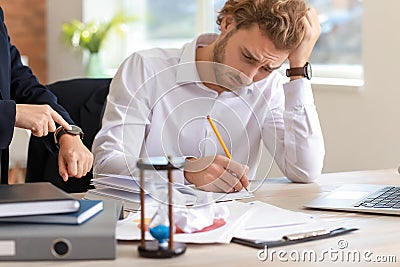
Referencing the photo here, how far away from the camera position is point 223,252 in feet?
4.42

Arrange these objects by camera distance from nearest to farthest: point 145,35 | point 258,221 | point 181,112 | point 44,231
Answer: point 44,231 < point 258,221 < point 181,112 < point 145,35

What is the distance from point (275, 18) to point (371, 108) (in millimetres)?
1572

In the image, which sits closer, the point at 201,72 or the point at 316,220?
the point at 316,220

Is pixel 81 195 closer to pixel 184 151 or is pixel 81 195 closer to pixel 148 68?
pixel 184 151

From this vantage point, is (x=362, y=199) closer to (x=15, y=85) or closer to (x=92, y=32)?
(x=15, y=85)

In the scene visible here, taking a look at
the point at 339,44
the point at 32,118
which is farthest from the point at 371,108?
the point at 32,118

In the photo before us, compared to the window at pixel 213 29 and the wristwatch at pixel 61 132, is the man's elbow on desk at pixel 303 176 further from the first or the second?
the window at pixel 213 29

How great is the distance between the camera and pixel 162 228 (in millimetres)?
1300

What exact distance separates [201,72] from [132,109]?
216mm

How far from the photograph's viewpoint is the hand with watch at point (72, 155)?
1799mm

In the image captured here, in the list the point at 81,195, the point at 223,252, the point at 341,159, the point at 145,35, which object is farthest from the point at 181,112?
the point at 145,35

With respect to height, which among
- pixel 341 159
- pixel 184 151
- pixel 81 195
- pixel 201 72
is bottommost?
pixel 341 159

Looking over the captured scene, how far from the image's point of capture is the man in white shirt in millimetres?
1794

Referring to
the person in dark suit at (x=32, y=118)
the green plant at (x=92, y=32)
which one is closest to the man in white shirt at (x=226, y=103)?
the person in dark suit at (x=32, y=118)
